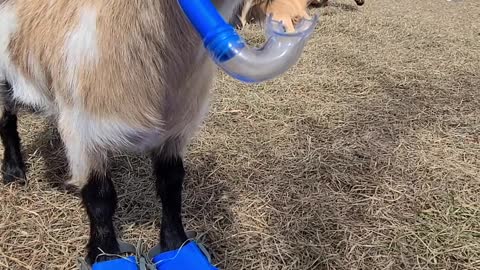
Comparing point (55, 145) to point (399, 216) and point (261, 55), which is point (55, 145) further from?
point (261, 55)

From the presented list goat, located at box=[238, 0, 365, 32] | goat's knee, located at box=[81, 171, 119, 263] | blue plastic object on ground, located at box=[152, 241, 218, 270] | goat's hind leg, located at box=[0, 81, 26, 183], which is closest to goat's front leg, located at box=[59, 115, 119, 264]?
goat's knee, located at box=[81, 171, 119, 263]

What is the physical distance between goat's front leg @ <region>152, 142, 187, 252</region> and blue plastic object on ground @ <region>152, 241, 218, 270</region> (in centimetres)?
9

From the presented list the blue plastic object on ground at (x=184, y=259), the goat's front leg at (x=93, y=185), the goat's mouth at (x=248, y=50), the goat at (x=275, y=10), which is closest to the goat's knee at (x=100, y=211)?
the goat's front leg at (x=93, y=185)

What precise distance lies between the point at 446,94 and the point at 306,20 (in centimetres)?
280

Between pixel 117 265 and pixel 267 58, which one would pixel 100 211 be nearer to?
pixel 117 265

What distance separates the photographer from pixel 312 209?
2412mm

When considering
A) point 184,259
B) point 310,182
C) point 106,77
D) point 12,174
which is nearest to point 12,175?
point 12,174

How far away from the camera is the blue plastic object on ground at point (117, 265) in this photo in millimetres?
1845

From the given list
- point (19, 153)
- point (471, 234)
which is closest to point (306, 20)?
point (471, 234)

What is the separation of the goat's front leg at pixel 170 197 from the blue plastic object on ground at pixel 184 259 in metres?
0.09

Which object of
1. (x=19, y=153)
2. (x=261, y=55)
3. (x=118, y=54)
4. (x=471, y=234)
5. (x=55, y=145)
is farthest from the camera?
(x=55, y=145)

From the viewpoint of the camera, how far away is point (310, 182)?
2.63 m

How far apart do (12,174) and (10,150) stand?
13 cm

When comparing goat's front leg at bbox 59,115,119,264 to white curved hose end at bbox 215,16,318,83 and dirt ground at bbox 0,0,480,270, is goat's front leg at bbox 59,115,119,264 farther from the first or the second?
white curved hose end at bbox 215,16,318,83
